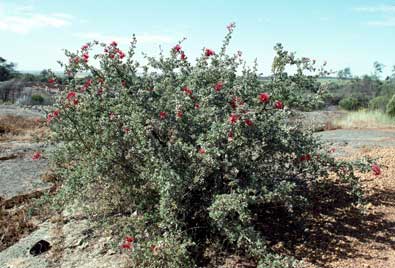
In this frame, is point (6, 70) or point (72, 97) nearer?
point (72, 97)

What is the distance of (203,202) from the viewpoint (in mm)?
4832

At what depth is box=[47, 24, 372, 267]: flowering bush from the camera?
425 centimetres

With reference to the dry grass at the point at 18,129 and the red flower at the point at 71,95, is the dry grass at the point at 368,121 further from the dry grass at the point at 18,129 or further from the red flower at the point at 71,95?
the red flower at the point at 71,95

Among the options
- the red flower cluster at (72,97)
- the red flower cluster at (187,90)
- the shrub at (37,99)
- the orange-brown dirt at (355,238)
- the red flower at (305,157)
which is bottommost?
the orange-brown dirt at (355,238)

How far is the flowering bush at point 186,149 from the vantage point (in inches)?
167

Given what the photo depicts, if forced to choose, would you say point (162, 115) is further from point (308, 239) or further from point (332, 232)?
point (332, 232)

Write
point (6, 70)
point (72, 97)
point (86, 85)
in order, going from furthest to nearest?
point (6, 70), point (86, 85), point (72, 97)

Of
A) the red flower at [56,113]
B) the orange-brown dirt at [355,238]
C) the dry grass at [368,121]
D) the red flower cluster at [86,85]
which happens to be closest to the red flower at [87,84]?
the red flower cluster at [86,85]

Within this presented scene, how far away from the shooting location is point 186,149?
4.41 m

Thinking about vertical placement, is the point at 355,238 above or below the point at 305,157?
below

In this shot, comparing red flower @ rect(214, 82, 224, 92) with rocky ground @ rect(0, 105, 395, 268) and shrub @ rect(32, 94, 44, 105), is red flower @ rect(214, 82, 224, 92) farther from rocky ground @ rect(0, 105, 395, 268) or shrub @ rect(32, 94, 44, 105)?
shrub @ rect(32, 94, 44, 105)

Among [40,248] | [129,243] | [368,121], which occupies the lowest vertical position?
[40,248]

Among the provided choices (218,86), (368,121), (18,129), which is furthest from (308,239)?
(368,121)

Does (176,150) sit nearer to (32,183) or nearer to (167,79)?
(167,79)
